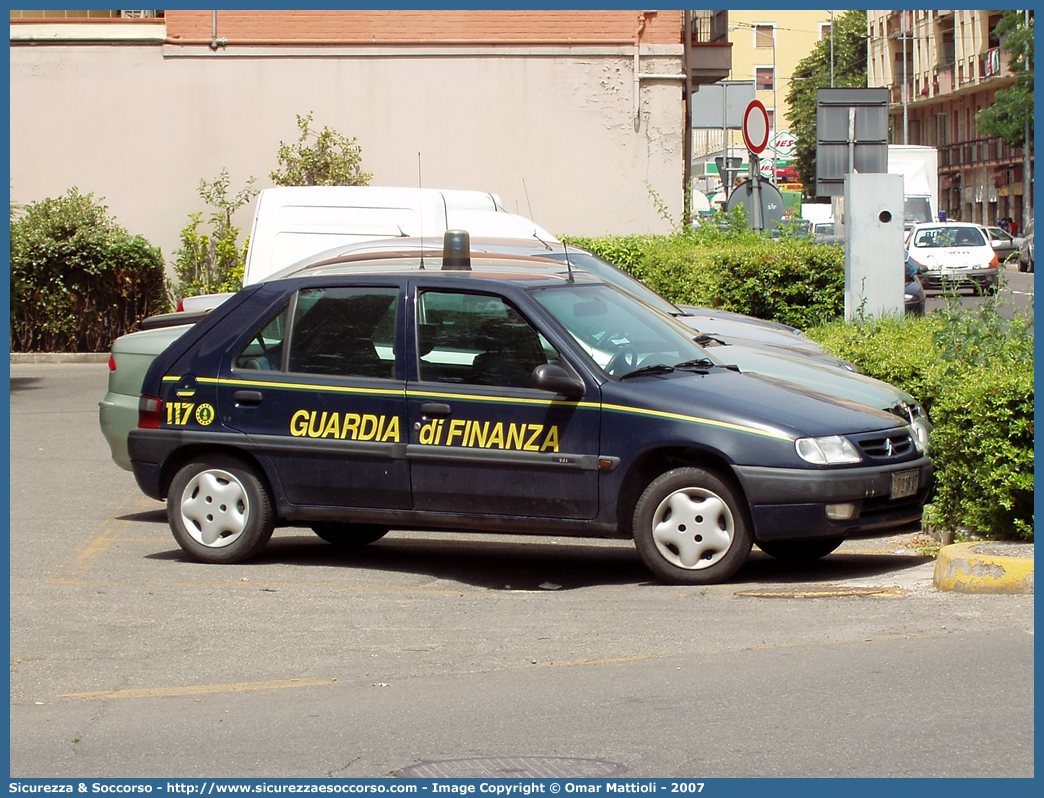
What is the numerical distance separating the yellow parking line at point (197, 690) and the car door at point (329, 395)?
206cm

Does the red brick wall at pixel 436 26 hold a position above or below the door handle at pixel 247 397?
above

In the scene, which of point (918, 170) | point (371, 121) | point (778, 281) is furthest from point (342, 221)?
point (918, 170)

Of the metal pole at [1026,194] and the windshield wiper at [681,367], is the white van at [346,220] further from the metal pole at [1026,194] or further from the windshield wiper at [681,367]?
the metal pole at [1026,194]

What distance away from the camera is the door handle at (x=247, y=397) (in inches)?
311

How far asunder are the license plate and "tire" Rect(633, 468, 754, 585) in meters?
0.77

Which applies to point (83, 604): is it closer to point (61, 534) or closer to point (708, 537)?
point (61, 534)

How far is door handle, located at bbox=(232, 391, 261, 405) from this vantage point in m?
7.90

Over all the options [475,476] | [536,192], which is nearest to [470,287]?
[475,476]

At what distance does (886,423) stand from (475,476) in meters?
2.13

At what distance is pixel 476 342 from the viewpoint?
7.58 meters

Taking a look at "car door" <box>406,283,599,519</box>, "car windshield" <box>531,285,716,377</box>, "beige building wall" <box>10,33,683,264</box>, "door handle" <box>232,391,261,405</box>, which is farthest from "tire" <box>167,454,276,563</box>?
"beige building wall" <box>10,33,683,264</box>

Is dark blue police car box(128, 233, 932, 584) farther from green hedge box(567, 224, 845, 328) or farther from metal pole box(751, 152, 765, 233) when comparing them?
metal pole box(751, 152, 765, 233)

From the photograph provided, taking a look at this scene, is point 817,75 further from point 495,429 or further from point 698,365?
point 495,429

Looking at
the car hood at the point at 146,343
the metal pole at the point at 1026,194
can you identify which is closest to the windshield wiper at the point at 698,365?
the car hood at the point at 146,343
